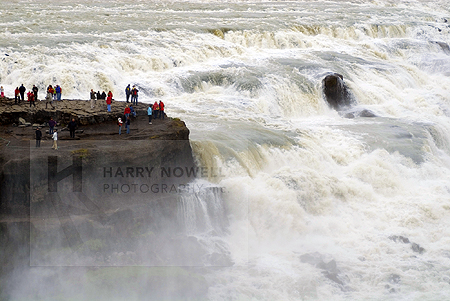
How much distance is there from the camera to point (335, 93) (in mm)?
29141

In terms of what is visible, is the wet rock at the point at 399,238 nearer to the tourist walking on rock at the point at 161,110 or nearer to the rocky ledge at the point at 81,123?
the rocky ledge at the point at 81,123

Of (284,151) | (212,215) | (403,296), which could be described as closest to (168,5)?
(284,151)

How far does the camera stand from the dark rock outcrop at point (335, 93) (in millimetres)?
28953

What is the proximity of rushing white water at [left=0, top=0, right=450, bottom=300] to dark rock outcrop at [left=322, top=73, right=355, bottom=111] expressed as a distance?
46 cm

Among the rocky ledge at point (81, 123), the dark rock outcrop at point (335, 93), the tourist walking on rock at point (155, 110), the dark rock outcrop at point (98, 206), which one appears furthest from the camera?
the dark rock outcrop at point (335, 93)

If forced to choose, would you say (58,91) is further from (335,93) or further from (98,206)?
(335,93)

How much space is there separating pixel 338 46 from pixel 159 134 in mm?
26974

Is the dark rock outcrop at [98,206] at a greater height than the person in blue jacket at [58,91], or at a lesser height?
lesser

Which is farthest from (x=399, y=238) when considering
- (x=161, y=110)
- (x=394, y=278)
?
(x=161, y=110)

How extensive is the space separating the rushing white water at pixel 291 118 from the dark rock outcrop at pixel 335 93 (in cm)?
46

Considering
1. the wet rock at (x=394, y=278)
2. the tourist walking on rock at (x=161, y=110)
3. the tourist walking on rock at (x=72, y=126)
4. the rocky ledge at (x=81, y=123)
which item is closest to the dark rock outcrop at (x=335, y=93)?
the tourist walking on rock at (x=161, y=110)

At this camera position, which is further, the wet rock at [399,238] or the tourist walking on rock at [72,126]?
the wet rock at [399,238]

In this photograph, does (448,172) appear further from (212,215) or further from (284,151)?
(212,215)

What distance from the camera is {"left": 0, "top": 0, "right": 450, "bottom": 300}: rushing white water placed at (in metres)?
15.7
